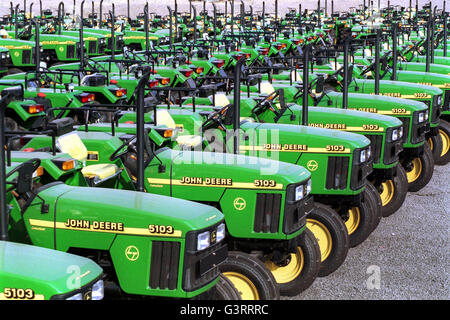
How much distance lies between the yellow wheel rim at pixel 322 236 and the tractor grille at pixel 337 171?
0.63 metres

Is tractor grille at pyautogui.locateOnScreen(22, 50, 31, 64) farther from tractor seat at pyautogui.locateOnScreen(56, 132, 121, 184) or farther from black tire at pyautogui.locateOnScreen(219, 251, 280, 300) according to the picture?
black tire at pyautogui.locateOnScreen(219, 251, 280, 300)

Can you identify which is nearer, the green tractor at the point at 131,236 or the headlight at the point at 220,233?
the green tractor at the point at 131,236

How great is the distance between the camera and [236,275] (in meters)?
5.89

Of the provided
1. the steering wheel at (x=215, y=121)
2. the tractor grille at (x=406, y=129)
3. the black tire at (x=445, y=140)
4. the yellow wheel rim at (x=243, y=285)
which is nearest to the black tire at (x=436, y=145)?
the black tire at (x=445, y=140)

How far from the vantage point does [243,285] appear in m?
5.88

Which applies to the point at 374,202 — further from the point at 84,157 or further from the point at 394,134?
the point at 84,157

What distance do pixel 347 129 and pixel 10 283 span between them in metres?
5.90

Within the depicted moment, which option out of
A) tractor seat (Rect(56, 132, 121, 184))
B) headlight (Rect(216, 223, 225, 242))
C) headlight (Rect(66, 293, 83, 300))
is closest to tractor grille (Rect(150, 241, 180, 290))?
headlight (Rect(216, 223, 225, 242))

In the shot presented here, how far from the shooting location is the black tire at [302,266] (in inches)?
265

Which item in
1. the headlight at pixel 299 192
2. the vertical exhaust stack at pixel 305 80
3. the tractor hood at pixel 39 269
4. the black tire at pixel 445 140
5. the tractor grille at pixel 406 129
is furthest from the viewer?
the black tire at pixel 445 140

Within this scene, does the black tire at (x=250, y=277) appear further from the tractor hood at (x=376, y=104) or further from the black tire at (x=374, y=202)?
the tractor hood at (x=376, y=104)
